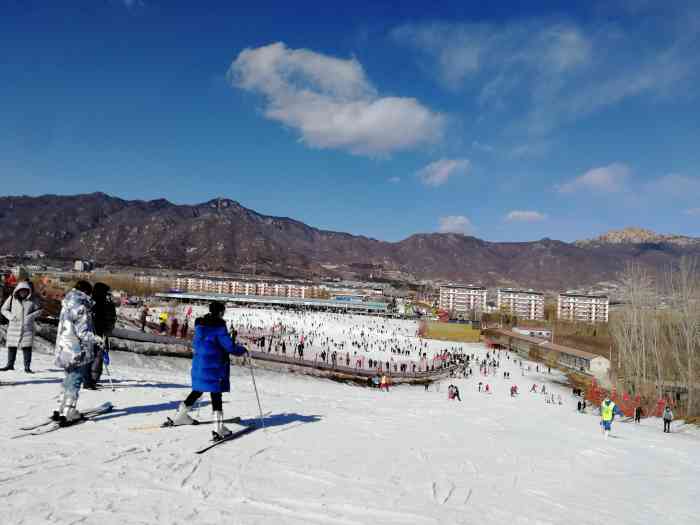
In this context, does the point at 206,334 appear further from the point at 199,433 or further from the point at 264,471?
the point at 264,471

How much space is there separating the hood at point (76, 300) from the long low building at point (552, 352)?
48.0m

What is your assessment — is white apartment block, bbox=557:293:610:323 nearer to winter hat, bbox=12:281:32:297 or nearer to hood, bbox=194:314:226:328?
winter hat, bbox=12:281:32:297

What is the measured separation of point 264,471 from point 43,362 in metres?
9.37

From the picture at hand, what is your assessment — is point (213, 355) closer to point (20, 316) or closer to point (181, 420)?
point (181, 420)

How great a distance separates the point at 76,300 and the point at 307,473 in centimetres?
329

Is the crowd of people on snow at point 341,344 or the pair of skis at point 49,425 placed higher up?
the pair of skis at point 49,425

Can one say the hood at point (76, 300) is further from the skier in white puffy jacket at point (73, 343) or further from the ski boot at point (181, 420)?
the ski boot at point (181, 420)

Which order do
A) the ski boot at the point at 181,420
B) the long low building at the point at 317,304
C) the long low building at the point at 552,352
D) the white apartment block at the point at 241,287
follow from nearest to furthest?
the ski boot at the point at 181,420
the long low building at the point at 552,352
the long low building at the point at 317,304
the white apartment block at the point at 241,287

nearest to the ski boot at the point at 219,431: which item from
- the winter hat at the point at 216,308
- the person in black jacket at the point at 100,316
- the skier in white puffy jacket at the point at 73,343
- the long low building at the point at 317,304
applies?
the winter hat at the point at 216,308

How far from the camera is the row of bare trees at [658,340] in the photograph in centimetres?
3045

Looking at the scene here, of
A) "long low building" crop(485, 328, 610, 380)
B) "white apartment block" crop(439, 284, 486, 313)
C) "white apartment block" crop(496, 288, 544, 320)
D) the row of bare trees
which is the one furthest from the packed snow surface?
"white apartment block" crop(439, 284, 486, 313)

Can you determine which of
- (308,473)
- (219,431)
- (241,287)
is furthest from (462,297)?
(308,473)

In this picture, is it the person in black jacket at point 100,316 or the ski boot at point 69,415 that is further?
the person in black jacket at point 100,316

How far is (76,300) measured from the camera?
5371 millimetres
